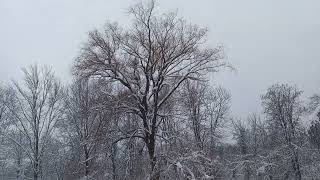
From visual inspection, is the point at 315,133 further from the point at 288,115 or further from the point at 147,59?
the point at 147,59

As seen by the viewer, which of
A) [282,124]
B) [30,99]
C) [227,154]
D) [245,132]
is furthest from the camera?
[245,132]

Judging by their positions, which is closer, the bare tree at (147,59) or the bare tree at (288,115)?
the bare tree at (147,59)

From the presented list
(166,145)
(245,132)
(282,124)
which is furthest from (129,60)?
(245,132)

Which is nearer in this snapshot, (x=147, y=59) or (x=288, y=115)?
(x=147, y=59)

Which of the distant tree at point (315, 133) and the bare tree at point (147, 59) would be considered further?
the distant tree at point (315, 133)

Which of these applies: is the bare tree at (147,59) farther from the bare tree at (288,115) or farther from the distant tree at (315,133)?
the distant tree at (315,133)

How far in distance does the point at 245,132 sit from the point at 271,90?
96.4ft

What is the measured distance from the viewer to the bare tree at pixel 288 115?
41.8 meters

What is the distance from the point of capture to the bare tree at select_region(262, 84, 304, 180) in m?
41.8

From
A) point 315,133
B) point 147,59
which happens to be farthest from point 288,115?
point 147,59

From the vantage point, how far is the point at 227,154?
6334 centimetres

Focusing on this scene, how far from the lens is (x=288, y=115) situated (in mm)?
42969

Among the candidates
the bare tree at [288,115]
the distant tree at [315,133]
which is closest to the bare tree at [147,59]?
the bare tree at [288,115]

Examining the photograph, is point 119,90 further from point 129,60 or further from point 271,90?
point 271,90
